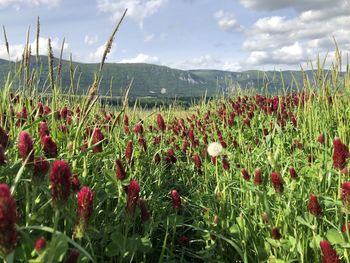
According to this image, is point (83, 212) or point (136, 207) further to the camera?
point (136, 207)

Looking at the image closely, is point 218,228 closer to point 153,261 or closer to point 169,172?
point 153,261

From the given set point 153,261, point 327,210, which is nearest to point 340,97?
point 327,210

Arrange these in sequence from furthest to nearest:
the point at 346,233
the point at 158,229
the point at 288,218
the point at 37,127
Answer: the point at 37,127
the point at 158,229
the point at 288,218
the point at 346,233

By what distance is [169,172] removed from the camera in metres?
4.70

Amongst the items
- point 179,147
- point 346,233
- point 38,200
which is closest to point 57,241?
point 38,200

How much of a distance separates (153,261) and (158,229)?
448 mm

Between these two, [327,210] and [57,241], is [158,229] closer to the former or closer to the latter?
[327,210]

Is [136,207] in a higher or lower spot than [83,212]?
lower

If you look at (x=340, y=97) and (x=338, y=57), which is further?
(x=340, y=97)

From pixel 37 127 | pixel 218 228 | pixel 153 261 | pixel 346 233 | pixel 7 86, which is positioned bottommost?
pixel 153 261

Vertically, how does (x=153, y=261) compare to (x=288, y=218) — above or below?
below

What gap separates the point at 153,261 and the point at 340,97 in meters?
4.04

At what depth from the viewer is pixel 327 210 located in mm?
2838

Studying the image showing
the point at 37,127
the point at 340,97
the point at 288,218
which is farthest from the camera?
the point at 340,97
